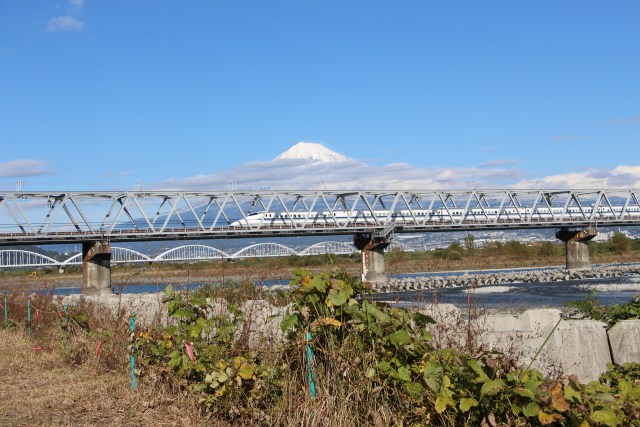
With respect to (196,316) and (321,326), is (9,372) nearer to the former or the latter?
A: (196,316)

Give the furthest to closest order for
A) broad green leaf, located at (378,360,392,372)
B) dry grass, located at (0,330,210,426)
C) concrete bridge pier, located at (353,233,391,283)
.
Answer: concrete bridge pier, located at (353,233,391,283) < dry grass, located at (0,330,210,426) < broad green leaf, located at (378,360,392,372)

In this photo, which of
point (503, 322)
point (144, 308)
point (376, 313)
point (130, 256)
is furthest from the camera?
point (130, 256)

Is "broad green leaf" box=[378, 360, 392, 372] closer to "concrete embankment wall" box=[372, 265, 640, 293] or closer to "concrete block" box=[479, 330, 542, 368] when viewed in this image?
"concrete block" box=[479, 330, 542, 368]

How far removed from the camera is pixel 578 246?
285 ft

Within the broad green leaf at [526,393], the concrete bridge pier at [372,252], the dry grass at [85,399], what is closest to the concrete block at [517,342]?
the broad green leaf at [526,393]

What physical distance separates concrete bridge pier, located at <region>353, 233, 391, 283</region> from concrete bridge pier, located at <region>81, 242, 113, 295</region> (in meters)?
25.3

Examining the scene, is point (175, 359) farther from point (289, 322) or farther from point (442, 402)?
point (442, 402)

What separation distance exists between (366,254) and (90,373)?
6337 centimetres

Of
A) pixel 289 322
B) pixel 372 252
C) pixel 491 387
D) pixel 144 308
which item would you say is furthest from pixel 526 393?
pixel 372 252

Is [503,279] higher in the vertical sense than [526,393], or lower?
lower

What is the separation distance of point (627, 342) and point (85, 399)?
6.76 m

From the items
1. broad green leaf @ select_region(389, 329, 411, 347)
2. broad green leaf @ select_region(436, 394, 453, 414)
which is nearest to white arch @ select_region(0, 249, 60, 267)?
broad green leaf @ select_region(389, 329, 411, 347)

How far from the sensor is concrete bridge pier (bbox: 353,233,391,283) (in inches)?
2837

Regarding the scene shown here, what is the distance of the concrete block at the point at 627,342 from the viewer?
684cm
